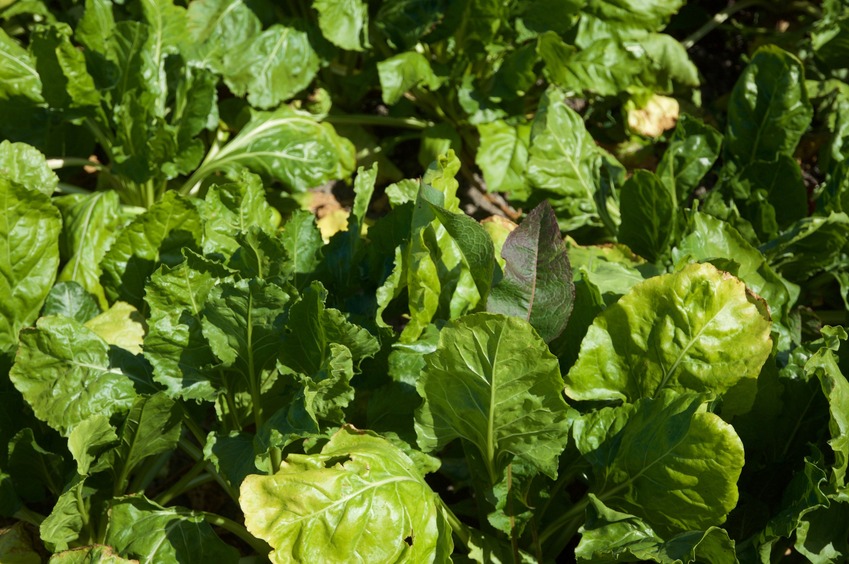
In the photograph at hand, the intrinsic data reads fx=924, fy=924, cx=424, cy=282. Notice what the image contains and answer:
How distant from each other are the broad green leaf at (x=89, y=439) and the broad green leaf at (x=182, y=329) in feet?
0.52

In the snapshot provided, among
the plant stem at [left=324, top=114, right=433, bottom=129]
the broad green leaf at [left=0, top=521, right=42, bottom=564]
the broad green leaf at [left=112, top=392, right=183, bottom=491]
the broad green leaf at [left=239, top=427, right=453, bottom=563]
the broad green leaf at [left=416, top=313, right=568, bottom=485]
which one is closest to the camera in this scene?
the broad green leaf at [left=239, top=427, right=453, bottom=563]

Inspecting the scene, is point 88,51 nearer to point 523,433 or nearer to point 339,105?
point 339,105

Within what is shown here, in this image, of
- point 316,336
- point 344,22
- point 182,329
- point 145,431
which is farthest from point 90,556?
point 344,22

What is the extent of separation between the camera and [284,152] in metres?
3.21

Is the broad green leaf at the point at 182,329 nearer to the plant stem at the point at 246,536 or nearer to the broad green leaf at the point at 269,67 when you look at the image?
the plant stem at the point at 246,536

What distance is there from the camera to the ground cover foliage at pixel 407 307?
1.92m

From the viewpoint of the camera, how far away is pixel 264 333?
2146mm

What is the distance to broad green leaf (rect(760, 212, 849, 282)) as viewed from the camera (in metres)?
2.60

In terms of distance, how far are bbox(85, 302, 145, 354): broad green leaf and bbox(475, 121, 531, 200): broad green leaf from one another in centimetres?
130

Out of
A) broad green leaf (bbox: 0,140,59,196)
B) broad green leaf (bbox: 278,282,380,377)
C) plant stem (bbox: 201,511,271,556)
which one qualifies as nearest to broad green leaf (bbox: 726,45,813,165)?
broad green leaf (bbox: 278,282,380,377)

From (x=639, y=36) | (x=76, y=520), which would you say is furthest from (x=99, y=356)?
(x=639, y=36)

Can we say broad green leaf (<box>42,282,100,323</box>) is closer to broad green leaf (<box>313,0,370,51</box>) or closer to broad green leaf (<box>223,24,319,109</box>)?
broad green leaf (<box>223,24,319,109</box>)

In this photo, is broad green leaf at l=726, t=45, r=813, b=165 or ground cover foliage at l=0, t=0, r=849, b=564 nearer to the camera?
ground cover foliage at l=0, t=0, r=849, b=564

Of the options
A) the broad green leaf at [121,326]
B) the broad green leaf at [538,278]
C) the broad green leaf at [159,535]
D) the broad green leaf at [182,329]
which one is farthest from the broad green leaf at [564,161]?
the broad green leaf at [159,535]
